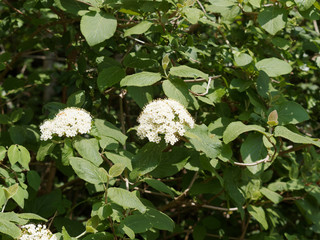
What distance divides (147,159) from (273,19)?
863mm

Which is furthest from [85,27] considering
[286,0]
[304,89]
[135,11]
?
[304,89]

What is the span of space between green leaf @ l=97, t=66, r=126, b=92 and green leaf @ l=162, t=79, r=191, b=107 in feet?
0.76

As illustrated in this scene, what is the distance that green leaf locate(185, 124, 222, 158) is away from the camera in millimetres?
1539

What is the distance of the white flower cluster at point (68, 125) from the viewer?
1.52 metres

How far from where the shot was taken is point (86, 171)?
4.65ft

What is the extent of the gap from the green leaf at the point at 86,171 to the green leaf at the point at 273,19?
98cm

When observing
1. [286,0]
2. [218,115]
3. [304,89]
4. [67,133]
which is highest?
[286,0]

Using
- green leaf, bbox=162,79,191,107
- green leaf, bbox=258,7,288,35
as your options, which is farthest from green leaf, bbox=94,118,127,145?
green leaf, bbox=258,7,288,35

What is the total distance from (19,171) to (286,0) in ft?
4.53

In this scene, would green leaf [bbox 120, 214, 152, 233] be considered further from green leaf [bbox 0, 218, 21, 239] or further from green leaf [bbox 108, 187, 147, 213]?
green leaf [bbox 0, 218, 21, 239]

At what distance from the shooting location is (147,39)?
2.29m

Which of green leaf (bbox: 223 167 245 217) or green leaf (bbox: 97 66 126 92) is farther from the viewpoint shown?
green leaf (bbox: 223 167 245 217)

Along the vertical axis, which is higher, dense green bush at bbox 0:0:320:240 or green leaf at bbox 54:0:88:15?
green leaf at bbox 54:0:88:15

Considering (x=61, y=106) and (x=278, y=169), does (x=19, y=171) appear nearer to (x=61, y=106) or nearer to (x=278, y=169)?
(x=61, y=106)
